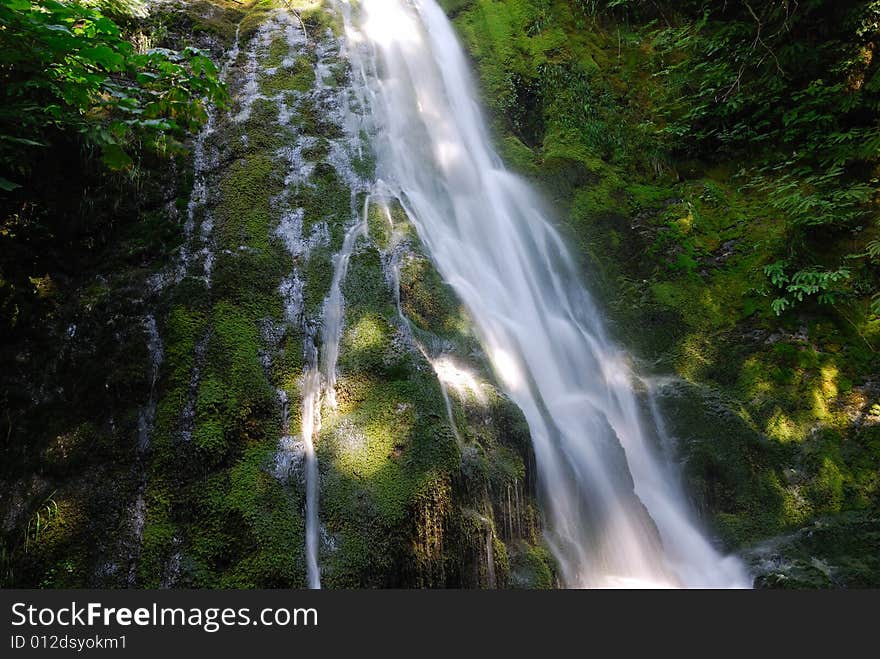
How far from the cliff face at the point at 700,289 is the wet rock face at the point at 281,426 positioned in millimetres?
2808

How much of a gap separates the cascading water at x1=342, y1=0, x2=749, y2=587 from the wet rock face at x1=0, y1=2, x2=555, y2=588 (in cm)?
57

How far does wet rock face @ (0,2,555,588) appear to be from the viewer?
339 cm

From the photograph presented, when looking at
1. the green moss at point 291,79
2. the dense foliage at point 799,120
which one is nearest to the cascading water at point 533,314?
the green moss at point 291,79

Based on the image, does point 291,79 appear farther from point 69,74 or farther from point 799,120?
point 799,120

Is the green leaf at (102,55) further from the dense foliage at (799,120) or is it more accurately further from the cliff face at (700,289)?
the dense foliage at (799,120)

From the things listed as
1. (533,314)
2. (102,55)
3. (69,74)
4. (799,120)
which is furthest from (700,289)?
(69,74)

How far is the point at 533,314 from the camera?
248 inches

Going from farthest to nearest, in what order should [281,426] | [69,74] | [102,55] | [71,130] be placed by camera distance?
[71,130] < [281,426] < [69,74] < [102,55]

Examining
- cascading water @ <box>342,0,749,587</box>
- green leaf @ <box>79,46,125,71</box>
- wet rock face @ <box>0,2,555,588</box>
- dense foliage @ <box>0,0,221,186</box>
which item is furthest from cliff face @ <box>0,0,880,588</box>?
green leaf @ <box>79,46,125,71</box>

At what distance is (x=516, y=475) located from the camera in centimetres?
420

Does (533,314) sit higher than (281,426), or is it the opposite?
(533,314)

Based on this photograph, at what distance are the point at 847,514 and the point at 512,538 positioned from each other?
3826 mm

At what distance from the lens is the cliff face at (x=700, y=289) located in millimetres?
5406

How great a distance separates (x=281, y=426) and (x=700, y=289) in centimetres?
584
